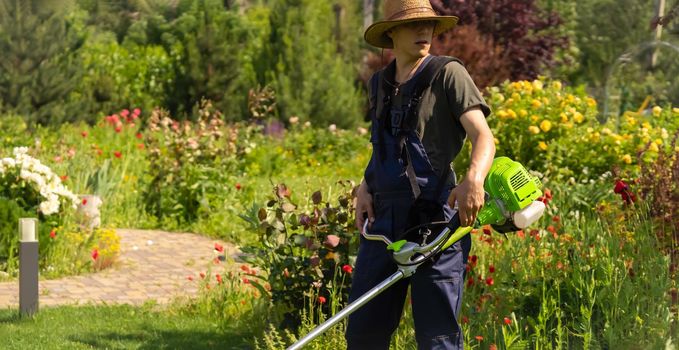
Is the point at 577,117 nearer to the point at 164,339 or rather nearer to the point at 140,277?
the point at 140,277

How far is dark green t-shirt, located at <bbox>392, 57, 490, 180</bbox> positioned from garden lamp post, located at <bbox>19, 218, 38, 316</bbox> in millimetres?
3291

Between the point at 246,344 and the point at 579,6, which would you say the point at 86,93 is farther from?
the point at 579,6

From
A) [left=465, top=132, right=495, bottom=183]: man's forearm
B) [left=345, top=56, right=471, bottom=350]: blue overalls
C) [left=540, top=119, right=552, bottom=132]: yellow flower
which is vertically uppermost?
[left=465, top=132, right=495, bottom=183]: man's forearm

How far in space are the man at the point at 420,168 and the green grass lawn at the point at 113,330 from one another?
6.44ft

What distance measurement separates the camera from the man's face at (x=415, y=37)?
3570 mm

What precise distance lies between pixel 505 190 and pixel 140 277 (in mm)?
4694

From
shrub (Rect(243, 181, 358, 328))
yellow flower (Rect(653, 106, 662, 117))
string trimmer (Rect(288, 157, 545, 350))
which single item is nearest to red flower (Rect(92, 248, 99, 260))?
shrub (Rect(243, 181, 358, 328))

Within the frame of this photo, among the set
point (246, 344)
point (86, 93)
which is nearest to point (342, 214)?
point (246, 344)

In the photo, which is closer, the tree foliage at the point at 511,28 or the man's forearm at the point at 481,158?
the man's forearm at the point at 481,158

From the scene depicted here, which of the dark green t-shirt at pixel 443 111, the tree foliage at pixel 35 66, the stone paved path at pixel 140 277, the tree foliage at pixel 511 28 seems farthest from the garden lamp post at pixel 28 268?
the tree foliage at pixel 511 28

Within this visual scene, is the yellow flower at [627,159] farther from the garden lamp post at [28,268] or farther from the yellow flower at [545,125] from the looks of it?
the garden lamp post at [28,268]

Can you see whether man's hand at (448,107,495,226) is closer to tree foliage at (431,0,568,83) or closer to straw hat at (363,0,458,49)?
straw hat at (363,0,458,49)

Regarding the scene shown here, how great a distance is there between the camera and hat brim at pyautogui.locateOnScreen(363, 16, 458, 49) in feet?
11.7

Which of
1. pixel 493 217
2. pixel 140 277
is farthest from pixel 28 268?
pixel 493 217
